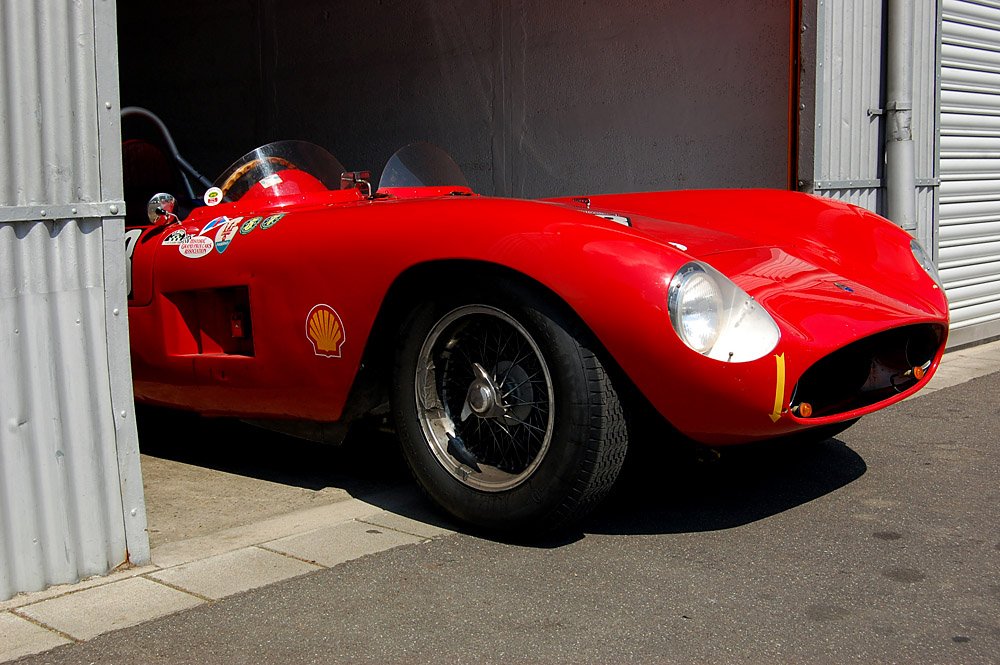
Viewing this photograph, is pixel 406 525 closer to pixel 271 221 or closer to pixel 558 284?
pixel 558 284

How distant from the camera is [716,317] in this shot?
2.67 m

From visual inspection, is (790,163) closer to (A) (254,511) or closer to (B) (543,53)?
(B) (543,53)

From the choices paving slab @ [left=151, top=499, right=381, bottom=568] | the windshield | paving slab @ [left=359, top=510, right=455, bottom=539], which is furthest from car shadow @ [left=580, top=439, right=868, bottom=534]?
the windshield

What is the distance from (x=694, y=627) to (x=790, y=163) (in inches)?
161

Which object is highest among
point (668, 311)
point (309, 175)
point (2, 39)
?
point (2, 39)

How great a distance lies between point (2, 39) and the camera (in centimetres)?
250

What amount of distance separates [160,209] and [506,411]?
180cm

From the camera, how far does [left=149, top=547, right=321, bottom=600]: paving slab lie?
2.66 m

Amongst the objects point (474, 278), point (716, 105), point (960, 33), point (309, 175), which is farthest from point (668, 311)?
point (960, 33)

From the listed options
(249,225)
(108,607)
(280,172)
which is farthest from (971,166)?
(108,607)

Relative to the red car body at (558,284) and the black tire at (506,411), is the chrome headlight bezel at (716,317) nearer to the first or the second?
the red car body at (558,284)

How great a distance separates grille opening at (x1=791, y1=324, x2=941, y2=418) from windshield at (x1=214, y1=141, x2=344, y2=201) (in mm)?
2311

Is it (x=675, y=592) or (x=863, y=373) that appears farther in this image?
(x=863, y=373)

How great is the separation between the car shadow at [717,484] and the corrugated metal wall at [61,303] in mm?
1426
